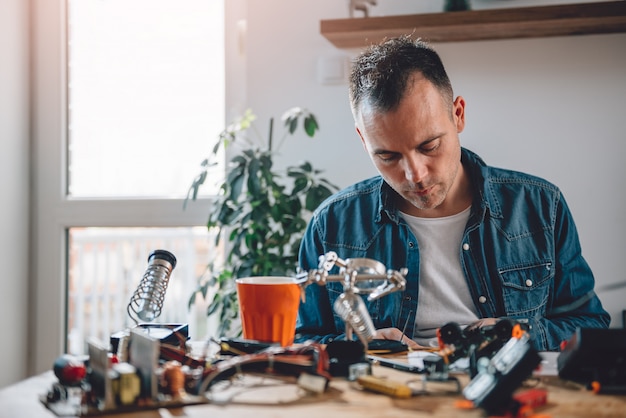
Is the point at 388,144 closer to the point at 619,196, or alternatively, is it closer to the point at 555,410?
the point at 555,410

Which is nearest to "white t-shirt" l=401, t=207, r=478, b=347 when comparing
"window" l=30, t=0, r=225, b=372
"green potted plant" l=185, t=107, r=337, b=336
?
"green potted plant" l=185, t=107, r=337, b=336

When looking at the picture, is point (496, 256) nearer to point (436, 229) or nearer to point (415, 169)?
point (436, 229)

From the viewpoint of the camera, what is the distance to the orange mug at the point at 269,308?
95 cm

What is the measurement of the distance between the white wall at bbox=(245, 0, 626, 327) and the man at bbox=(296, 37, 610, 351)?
0.71 metres

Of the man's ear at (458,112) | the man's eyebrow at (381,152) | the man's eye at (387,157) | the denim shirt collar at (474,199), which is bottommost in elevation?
the denim shirt collar at (474,199)

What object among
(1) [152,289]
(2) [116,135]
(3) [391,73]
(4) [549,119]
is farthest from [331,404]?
(2) [116,135]

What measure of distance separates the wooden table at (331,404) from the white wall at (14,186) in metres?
1.86

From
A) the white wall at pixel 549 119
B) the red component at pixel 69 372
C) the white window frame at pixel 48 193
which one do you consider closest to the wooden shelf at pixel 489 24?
Result: the white wall at pixel 549 119

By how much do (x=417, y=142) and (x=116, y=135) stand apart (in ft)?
5.75

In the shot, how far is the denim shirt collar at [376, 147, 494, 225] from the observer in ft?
4.85

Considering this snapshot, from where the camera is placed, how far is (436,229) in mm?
1483

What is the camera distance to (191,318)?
269 cm

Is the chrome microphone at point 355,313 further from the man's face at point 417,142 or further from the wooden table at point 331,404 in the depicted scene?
the man's face at point 417,142

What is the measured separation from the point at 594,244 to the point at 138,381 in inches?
73.3
